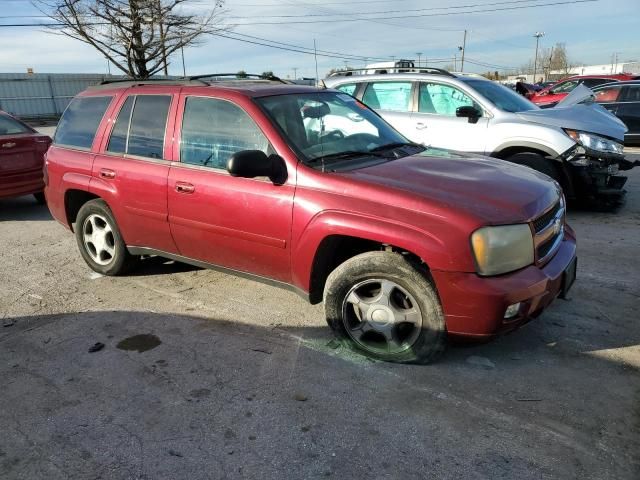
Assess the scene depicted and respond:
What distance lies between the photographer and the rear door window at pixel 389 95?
729 centimetres

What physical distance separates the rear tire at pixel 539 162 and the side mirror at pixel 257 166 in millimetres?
4136

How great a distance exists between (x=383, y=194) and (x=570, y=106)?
216 inches

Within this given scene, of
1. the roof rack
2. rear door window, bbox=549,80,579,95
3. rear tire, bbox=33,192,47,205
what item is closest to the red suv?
the roof rack

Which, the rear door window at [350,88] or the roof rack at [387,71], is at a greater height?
the roof rack at [387,71]

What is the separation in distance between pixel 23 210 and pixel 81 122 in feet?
13.5

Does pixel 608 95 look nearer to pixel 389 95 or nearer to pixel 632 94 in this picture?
pixel 632 94

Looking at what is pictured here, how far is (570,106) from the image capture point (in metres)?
7.27

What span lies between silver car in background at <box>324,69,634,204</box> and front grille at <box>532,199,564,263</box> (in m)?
3.09

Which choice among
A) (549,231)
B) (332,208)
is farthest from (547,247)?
(332,208)

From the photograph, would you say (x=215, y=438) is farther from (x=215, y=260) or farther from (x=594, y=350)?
(x=594, y=350)

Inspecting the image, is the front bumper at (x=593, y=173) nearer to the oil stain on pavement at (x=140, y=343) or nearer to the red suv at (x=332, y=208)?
the red suv at (x=332, y=208)

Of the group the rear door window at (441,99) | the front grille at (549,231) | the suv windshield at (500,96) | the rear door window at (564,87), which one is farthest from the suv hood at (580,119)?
the rear door window at (564,87)

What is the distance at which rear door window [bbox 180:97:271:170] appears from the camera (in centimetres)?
367

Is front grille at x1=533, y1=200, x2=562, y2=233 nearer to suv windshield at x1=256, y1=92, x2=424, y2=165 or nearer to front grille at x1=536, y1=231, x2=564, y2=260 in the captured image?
front grille at x1=536, y1=231, x2=564, y2=260
